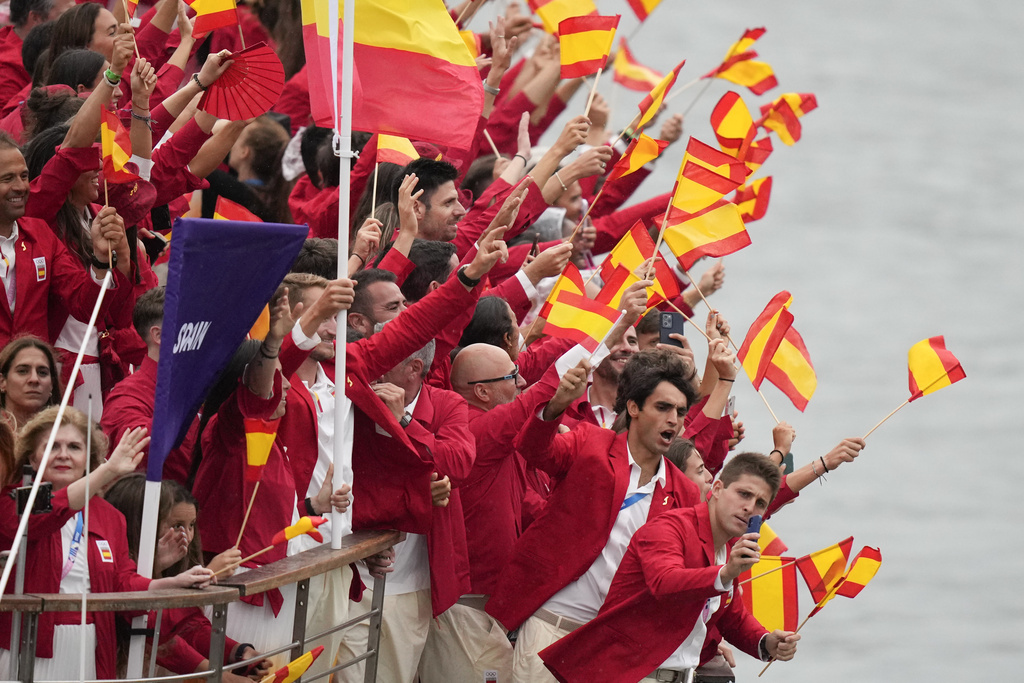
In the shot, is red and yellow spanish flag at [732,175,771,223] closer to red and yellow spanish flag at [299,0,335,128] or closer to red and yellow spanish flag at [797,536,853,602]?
red and yellow spanish flag at [797,536,853,602]

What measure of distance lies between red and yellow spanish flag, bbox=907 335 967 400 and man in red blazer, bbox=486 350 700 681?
1376mm

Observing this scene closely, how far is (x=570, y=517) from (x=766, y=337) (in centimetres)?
144

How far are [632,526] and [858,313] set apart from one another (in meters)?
14.7

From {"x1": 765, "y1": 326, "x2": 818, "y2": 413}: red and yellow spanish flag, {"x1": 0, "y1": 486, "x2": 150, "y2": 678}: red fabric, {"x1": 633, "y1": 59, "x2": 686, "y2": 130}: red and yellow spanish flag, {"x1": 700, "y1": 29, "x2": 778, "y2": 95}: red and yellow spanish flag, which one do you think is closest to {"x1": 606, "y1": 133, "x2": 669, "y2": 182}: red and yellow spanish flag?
{"x1": 633, "y1": 59, "x2": 686, "y2": 130}: red and yellow spanish flag

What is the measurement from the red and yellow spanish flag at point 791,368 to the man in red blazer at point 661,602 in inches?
53.1

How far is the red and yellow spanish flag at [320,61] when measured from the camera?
5.37m

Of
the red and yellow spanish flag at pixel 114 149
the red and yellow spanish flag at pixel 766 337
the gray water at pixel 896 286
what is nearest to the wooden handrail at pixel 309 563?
the red and yellow spanish flag at pixel 114 149

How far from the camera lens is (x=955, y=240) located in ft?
73.4

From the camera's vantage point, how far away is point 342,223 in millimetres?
4953

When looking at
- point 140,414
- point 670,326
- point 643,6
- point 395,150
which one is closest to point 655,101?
point 643,6

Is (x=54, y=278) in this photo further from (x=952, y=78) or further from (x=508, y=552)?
(x=952, y=78)

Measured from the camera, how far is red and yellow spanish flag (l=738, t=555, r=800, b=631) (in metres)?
6.32

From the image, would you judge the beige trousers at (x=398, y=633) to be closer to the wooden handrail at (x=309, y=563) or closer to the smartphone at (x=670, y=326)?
the wooden handrail at (x=309, y=563)

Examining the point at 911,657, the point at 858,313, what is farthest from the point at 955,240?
the point at 911,657
